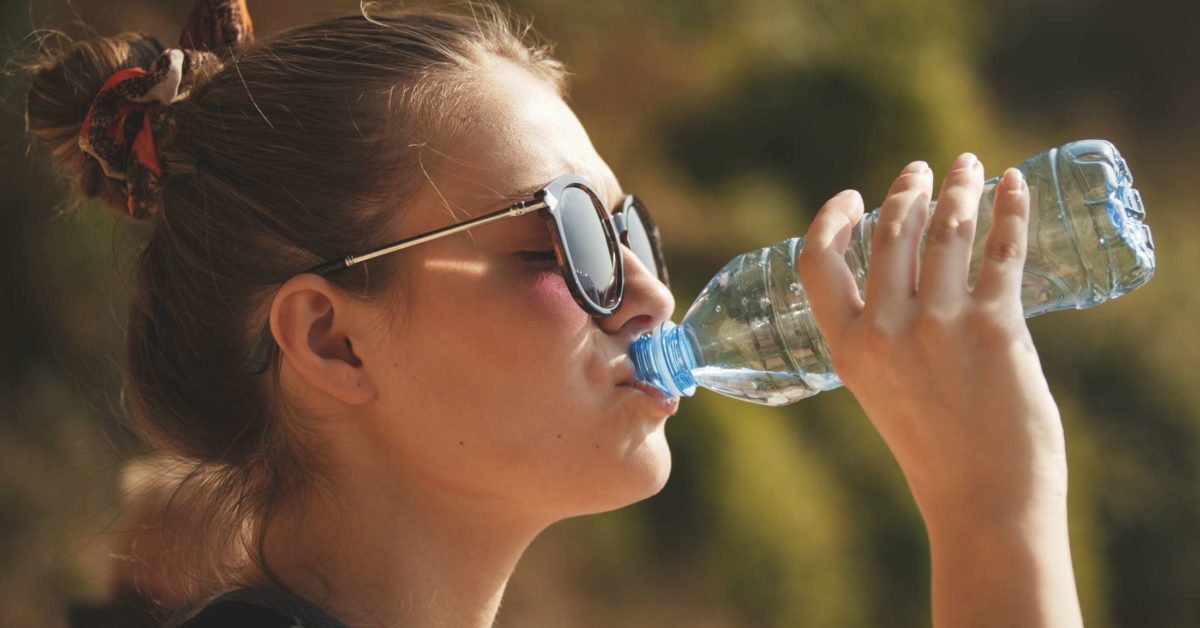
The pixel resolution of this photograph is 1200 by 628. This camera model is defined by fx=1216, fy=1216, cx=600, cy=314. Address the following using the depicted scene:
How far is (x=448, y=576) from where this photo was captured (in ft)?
5.21

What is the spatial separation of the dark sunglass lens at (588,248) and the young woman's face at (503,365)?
32mm

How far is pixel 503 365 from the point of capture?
1.50 metres

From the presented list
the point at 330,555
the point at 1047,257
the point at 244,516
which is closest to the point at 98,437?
the point at 244,516

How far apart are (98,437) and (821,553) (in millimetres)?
1682

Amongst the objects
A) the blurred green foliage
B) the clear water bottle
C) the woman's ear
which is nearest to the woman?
the woman's ear

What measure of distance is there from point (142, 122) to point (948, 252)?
1.14m

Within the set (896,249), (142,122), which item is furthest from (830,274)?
(142,122)

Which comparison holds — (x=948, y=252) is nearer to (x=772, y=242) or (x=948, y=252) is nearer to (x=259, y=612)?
(x=259, y=612)

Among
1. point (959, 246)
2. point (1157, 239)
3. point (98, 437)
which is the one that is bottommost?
point (98, 437)

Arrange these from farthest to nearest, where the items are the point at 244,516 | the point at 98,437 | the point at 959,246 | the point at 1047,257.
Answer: the point at 98,437, the point at 244,516, the point at 1047,257, the point at 959,246

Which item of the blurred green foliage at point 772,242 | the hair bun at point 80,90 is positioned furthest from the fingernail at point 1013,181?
the blurred green foliage at point 772,242

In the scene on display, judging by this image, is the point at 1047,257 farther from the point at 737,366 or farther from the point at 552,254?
the point at 552,254

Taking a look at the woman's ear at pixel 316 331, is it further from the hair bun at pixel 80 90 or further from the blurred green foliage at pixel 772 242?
the blurred green foliage at pixel 772 242

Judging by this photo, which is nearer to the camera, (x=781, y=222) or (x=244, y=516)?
(x=244, y=516)
